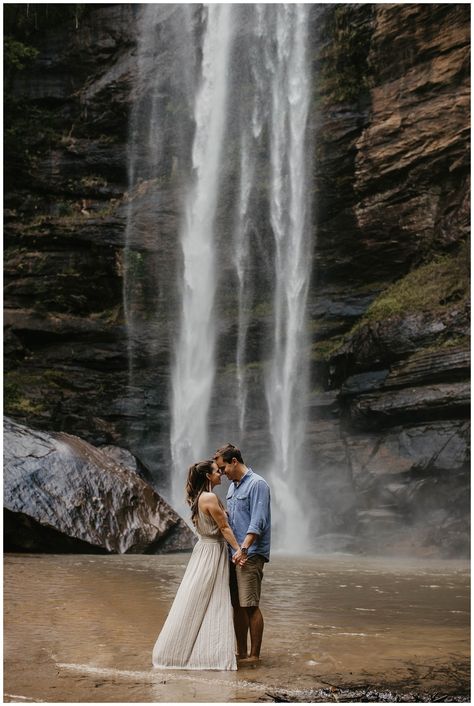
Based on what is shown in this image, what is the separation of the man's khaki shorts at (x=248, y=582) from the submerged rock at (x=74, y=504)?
20.5 ft

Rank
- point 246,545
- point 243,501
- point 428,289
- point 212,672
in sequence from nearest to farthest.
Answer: point 212,672 < point 246,545 < point 243,501 < point 428,289

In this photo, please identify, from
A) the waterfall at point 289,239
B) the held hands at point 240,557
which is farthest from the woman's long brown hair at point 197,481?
the waterfall at point 289,239

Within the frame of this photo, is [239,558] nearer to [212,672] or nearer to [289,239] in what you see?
[212,672]

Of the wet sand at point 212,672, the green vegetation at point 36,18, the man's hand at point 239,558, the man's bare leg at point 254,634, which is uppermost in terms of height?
the green vegetation at point 36,18

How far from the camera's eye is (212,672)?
507cm

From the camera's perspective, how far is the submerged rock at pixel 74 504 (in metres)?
11.2

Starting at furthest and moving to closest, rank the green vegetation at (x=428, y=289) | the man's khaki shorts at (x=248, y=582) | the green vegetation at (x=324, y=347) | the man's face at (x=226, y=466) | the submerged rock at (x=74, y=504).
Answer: the green vegetation at (x=324, y=347), the green vegetation at (x=428, y=289), the submerged rock at (x=74, y=504), the man's face at (x=226, y=466), the man's khaki shorts at (x=248, y=582)

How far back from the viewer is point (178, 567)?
10.4 metres

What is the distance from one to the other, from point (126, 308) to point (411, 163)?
9.48 metres

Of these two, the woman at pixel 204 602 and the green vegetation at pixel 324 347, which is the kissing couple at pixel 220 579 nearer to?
the woman at pixel 204 602

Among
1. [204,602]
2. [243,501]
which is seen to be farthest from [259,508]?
[204,602]

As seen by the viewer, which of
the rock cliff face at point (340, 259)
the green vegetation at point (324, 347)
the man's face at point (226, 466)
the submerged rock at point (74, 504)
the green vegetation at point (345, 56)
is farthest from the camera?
the green vegetation at point (345, 56)

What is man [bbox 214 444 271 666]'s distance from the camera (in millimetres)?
Answer: 5352

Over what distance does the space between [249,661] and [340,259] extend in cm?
1850
